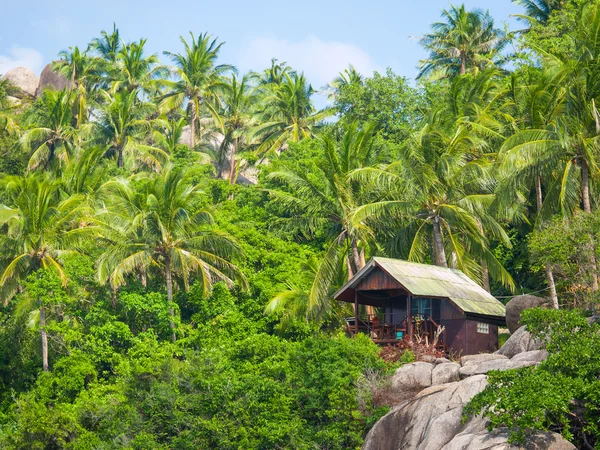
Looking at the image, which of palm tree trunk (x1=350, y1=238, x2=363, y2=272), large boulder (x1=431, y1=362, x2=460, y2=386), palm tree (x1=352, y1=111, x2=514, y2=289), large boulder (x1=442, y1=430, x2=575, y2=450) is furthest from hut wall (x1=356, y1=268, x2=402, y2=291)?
large boulder (x1=442, y1=430, x2=575, y2=450)

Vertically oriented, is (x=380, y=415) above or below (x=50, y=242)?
below

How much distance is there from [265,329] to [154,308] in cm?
465

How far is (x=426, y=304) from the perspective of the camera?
31000mm

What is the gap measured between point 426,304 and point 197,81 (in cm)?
3388

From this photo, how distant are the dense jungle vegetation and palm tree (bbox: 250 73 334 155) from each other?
3.95 m

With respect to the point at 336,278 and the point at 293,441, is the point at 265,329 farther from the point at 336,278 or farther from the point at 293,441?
the point at 293,441

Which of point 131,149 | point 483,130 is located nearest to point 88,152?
point 131,149

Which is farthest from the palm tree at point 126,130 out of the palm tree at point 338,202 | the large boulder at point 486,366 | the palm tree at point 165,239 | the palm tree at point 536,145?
the large boulder at point 486,366

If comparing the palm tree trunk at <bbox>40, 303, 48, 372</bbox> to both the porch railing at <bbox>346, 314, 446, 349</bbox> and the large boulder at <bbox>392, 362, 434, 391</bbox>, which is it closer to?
the porch railing at <bbox>346, 314, 446, 349</bbox>

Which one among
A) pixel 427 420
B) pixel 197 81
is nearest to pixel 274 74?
pixel 197 81

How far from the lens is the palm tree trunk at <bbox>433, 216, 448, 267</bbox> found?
33.9 m

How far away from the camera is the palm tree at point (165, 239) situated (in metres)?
34.6

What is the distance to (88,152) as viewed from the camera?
44.3 meters

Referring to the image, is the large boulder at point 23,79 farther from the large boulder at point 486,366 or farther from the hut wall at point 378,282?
the large boulder at point 486,366
